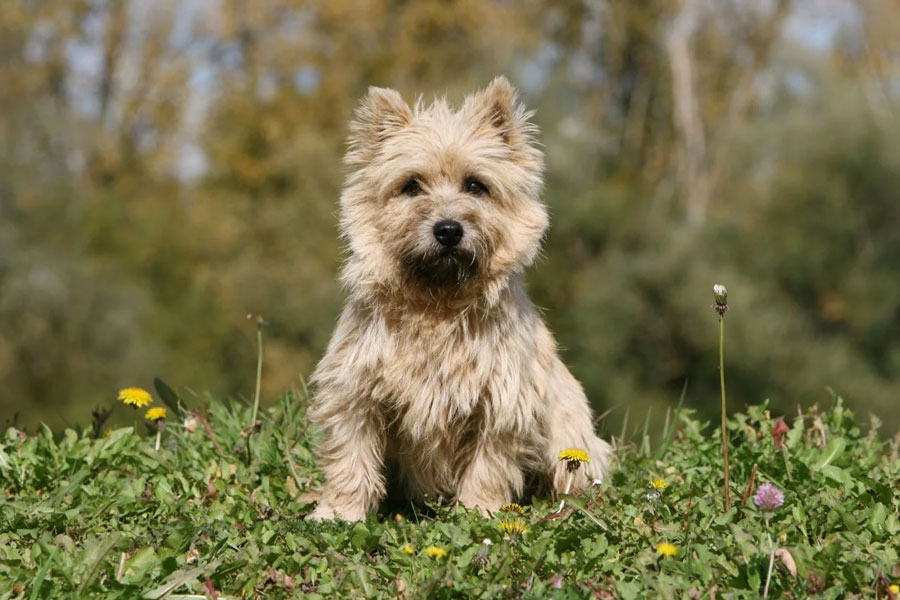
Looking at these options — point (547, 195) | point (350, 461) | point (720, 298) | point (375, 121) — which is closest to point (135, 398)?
point (350, 461)

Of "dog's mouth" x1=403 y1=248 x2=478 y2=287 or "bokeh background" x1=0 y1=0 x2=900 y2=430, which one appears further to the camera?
"bokeh background" x1=0 y1=0 x2=900 y2=430

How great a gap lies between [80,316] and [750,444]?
2575 centimetres

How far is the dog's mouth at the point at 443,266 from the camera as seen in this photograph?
16.4ft

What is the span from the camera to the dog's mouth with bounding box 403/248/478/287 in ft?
16.4

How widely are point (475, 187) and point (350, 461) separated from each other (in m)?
1.51

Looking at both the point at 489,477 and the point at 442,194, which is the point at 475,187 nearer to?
the point at 442,194

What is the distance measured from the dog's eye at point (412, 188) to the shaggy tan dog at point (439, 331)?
0.01 meters

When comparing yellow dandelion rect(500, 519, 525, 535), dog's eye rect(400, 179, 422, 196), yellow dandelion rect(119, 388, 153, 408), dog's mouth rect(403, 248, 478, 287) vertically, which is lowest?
yellow dandelion rect(119, 388, 153, 408)

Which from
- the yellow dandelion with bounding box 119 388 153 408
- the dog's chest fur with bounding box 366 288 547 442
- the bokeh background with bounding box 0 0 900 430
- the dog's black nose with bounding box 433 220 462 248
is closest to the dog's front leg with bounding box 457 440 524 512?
the dog's chest fur with bounding box 366 288 547 442

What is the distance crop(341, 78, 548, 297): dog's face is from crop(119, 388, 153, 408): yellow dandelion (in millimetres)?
1441

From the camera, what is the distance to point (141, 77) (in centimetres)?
3500

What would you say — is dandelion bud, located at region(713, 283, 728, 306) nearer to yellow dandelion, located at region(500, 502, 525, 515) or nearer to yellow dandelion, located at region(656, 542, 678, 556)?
yellow dandelion, located at region(656, 542, 678, 556)

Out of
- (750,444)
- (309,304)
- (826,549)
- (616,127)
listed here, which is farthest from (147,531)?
(616,127)

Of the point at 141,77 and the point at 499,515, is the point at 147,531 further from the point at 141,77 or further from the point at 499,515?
the point at 141,77
